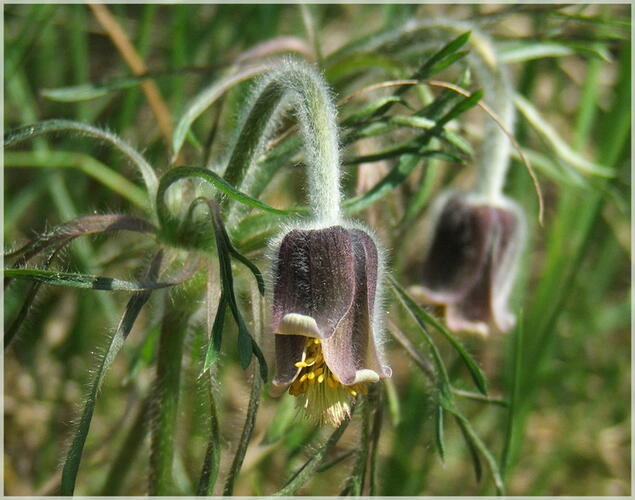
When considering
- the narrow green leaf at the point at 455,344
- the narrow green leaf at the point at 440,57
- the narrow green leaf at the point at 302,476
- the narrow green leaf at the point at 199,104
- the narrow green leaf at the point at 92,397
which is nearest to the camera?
the narrow green leaf at the point at 92,397

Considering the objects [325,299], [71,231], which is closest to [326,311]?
[325,299]

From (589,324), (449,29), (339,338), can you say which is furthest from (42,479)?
(589,324)

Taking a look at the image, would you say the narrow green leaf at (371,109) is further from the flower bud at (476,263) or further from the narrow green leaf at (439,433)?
the narrow green leaf at (439,433)

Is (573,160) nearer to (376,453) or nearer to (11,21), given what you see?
(376,453)

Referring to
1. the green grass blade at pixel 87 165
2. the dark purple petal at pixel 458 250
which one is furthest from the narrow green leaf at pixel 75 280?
the green grass blade at pixel 87 165

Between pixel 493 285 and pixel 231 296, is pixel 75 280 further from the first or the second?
pixel 493 285

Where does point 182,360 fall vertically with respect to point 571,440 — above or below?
above
